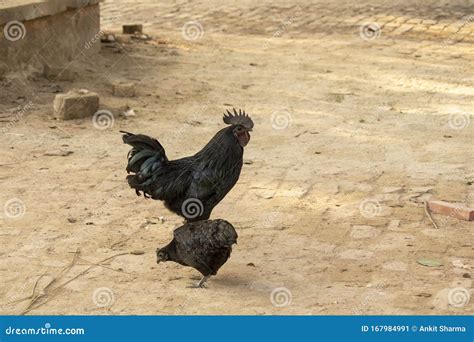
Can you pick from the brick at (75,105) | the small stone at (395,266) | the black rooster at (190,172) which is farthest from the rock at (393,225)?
the brick at (75,105)

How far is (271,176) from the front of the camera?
849cm

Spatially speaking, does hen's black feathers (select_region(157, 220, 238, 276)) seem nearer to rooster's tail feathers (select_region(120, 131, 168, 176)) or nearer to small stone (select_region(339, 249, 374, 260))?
rooster's tail feathers (select_region(120, 131, 168, 176))

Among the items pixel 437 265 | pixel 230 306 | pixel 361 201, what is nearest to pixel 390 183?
pixel 361 201

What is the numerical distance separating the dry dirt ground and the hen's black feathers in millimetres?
190

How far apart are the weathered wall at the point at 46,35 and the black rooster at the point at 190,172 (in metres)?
5.12

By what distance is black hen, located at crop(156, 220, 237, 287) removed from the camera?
5.86 meters

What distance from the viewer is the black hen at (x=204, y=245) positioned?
5.86m

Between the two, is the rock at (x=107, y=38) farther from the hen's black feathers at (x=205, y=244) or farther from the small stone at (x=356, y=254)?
the hen's black feathers at (x=205, y=244)

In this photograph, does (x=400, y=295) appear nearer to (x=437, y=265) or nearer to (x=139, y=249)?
(x=437, y=265)

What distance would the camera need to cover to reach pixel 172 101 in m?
11.1

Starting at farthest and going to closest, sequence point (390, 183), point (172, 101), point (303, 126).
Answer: point (172, 101) → point (303, 126) → point (390, 183)

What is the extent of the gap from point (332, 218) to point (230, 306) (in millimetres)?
1929

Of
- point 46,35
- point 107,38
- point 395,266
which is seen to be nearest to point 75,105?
point 46,35

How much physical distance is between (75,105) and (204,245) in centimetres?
468
